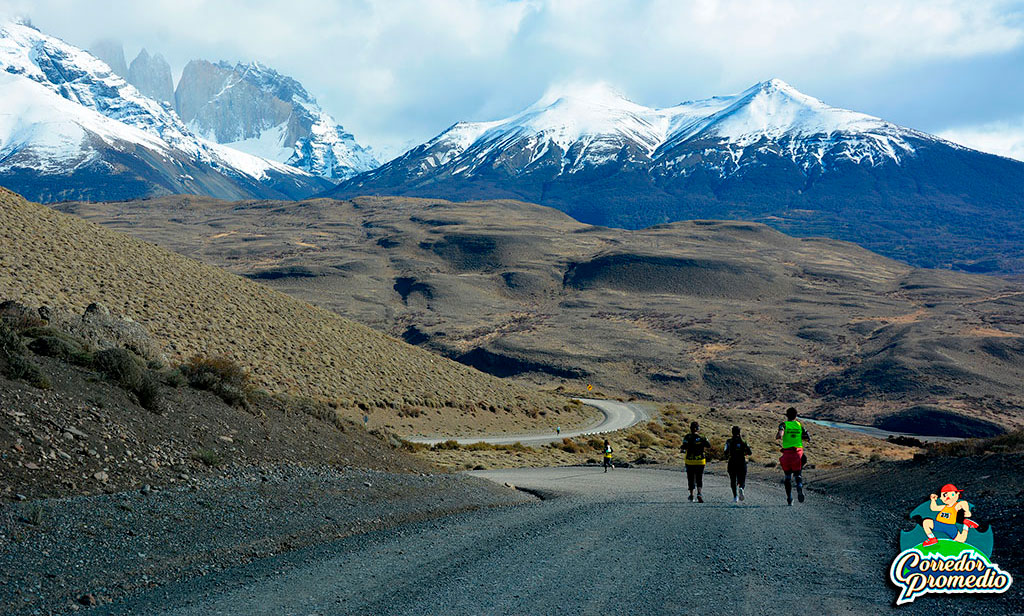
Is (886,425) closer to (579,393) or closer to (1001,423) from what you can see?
(1001,423)

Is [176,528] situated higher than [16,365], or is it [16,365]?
[16,365]

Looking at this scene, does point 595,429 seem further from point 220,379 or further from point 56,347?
point 56,347

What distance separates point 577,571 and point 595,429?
131ft

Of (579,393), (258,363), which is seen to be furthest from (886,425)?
(258,363)

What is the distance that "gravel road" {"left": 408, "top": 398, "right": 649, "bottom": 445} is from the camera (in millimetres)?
36469

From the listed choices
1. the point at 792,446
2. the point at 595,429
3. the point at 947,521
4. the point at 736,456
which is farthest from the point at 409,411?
the point at 947,521

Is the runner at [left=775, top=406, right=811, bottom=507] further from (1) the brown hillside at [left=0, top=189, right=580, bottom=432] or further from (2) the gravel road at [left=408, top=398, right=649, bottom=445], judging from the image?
(1) the brown hillside at [left=0, top=189, right=580, bottom=432]

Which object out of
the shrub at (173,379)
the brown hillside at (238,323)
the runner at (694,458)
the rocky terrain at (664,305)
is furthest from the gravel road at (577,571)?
the rocky terrain at (664,305)

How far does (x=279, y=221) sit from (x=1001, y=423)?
163m

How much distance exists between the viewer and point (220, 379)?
46.4ft

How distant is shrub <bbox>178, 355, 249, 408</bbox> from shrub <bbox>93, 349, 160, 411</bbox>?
1708 mm

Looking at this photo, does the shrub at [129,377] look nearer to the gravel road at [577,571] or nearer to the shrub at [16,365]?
the shrub at [16,365]

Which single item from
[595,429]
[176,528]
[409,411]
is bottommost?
[595,429]

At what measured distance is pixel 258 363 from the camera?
36688 millimetres
